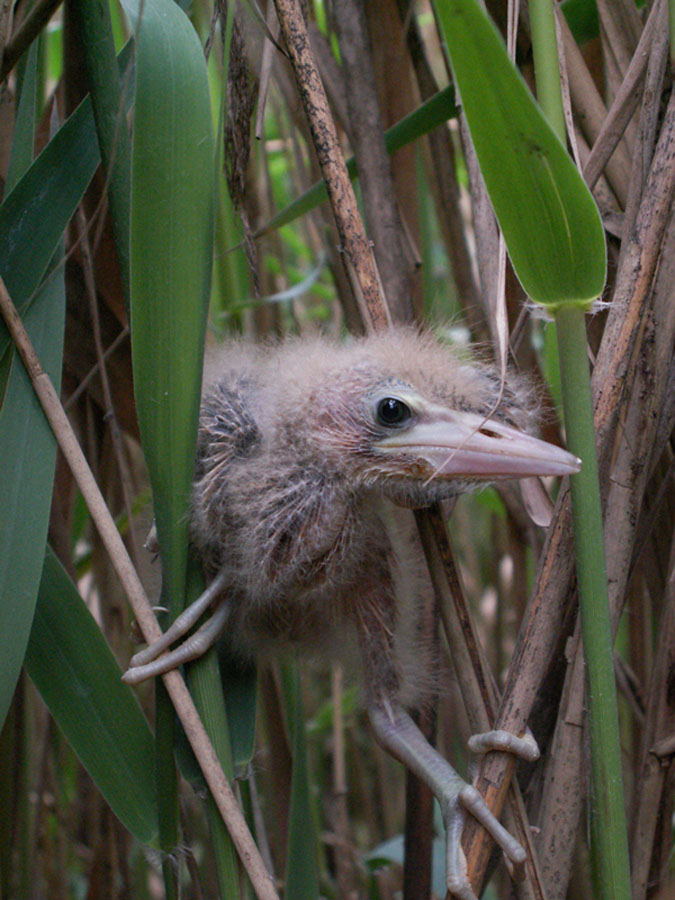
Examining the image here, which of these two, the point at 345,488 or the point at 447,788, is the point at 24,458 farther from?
the point at 447,788

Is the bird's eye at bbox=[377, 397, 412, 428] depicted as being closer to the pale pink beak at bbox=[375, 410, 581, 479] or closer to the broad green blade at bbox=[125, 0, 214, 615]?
the pale pink beak at bbox=[375, 410, 581, 479]

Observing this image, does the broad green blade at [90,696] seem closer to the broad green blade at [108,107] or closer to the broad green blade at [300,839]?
the broad green blade at [300,839]

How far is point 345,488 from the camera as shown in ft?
2.44

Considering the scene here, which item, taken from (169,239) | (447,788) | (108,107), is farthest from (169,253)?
(447,788)

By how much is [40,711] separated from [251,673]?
0.54 meters

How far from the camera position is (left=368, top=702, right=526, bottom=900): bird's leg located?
60 cm

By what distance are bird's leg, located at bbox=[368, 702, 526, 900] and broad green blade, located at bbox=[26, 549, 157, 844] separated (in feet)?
0.78

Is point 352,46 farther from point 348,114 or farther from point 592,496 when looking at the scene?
point 592,496

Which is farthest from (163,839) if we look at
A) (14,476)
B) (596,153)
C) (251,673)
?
(596,153)

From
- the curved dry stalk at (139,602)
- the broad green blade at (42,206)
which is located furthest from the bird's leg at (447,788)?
the broad green blade at (42,206)

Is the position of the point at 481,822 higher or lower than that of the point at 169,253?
lower

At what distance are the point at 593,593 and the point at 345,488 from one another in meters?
0.28

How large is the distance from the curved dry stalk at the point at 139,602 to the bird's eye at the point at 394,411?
258 mm

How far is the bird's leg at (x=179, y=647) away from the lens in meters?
0.66
